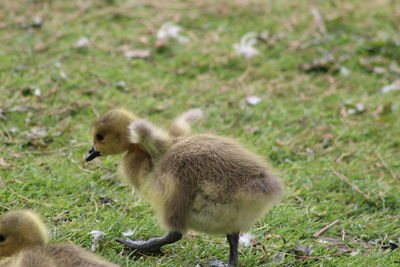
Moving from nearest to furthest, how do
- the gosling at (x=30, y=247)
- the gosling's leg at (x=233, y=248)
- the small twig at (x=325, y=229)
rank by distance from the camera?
1. the gosling at (x=30, y=247)
2. the gosling's leg at (x=233, y=248)
3. the small twig at (x=325, y=229)

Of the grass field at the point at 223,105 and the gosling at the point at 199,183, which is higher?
the gosling at the point at 199,183

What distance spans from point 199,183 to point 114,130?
2.30 feet

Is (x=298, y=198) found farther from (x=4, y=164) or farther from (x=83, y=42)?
(x=83, y=42)

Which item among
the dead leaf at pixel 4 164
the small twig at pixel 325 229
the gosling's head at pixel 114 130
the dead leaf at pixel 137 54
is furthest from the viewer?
the dead leaf at pixel 137 54

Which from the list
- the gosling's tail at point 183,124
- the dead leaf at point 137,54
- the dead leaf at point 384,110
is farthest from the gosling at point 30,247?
the dead leaf at point 137,54

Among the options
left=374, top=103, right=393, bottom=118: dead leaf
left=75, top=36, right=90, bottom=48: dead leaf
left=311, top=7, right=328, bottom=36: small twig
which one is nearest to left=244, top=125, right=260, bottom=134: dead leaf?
left=374, top=103, right=393, bottom=118: dead leaf

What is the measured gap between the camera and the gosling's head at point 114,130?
321 centimetres

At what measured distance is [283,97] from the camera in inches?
225

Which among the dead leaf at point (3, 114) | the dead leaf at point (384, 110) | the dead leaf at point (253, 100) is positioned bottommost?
the dead leaf at point (384, 110)

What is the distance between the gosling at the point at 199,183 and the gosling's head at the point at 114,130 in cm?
13

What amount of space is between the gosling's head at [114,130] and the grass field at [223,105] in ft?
1.49

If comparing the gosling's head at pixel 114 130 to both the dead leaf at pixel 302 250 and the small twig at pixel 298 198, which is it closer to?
the dead leaf at pixel 302 250

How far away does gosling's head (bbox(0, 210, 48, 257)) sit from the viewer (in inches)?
102

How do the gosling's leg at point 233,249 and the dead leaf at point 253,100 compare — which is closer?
the gosling's leg at point 233,249
